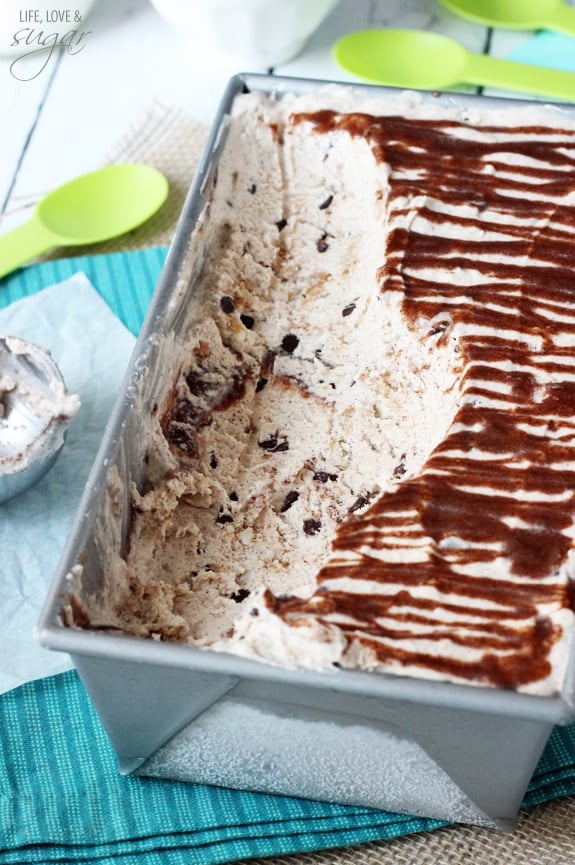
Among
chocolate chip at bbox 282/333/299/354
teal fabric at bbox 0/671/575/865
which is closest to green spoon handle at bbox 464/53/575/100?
chocolate chip at bbox 282/333/299/354

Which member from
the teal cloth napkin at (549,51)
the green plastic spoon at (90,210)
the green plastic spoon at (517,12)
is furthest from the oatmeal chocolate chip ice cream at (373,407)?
the green plastic spoon at (517,12)

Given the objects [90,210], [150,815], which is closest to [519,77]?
[90,210]

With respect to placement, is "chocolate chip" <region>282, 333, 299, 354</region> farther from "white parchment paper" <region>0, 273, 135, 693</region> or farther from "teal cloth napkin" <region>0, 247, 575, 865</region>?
"teal cloth napkin" <region>0, 247, 575, 865</region>

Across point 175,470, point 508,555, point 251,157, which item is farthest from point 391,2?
point 508,555

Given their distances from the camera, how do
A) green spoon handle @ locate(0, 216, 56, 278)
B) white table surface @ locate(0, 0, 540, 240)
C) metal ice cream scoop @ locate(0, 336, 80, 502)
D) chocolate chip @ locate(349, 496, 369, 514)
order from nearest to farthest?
chocolate chip @ locate(349, 496, 369, 514), metal ice cream scoop @ locate(0, 336, 80, 502), green spoon handle @ locate(0, 216, 56, 278), white table surface @ locate(0, 0, 540, 240)

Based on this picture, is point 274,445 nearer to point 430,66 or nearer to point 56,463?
point 56,463

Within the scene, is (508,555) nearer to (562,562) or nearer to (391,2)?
A: (562,562)
